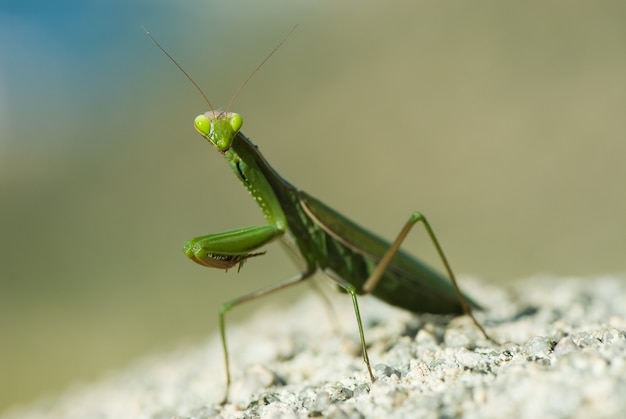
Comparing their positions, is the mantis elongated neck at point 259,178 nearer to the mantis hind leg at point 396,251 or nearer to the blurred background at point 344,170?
the mantis hind leg at point 396,251

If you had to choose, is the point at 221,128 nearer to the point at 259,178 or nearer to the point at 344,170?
the point at 259,178

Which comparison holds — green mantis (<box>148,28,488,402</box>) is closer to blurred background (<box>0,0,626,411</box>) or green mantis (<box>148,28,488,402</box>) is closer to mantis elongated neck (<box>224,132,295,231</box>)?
mantis elongated neck (<box>224,132,295,231</box>)

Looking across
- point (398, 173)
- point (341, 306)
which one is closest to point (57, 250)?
point (398, 173)

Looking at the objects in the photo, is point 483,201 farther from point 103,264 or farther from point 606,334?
point 606,334

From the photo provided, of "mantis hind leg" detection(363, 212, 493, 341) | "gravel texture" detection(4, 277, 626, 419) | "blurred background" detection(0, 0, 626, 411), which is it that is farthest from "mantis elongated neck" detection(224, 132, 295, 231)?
"blurred background" detection(0, 0, 626, 411)

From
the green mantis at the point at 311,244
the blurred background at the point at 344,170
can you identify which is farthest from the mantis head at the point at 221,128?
the blurred background at the point at 344,170

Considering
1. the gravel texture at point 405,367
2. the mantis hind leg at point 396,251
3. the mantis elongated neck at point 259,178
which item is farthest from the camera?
the mantis hind leg at point 396,251
